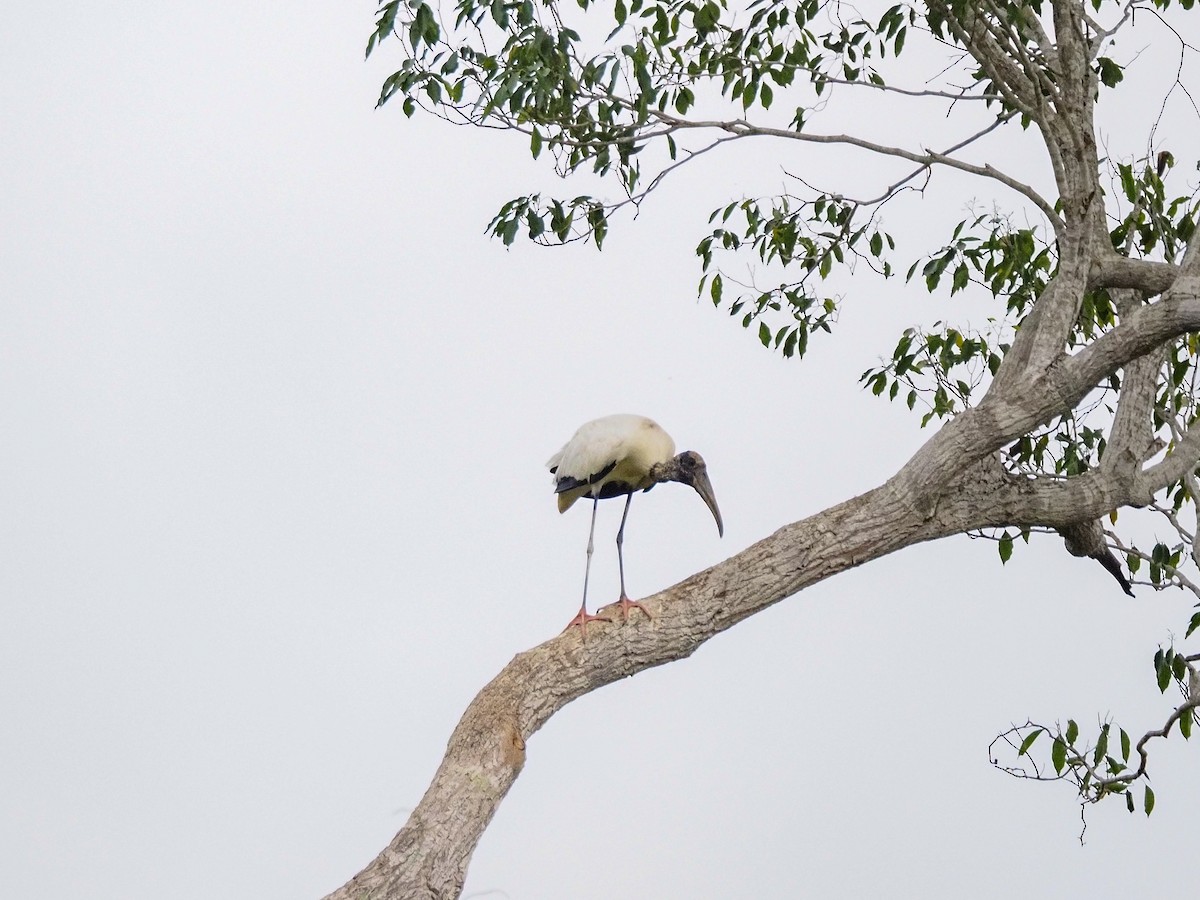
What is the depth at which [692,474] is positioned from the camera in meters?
5.96

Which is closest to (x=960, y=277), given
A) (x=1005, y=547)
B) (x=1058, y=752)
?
(x=1005, y=547)

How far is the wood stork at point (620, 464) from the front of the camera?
18.9 ft

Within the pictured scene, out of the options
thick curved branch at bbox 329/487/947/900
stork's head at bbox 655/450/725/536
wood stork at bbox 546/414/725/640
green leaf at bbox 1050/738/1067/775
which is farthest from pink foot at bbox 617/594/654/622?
green leaf at bbox 1050/738/1067/775

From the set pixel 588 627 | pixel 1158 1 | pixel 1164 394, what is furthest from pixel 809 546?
pixel 1158 1

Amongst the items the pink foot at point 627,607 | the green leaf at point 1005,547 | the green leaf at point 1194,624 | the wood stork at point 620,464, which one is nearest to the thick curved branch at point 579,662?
the pink foot at point 627,607

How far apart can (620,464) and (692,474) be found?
0.30 metres

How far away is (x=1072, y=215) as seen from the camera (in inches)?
223

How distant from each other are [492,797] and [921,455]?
5.96ft

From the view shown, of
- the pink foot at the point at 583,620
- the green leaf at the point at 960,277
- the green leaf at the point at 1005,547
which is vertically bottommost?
the pink foot at the point at 583,620

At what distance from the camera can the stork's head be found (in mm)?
5941

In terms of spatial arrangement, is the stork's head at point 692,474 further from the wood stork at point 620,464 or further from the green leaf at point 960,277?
the green leaf at point 960,277

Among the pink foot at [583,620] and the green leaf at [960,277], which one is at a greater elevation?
the green leaf at [960,277]

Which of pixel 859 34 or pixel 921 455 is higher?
pixel 859 34

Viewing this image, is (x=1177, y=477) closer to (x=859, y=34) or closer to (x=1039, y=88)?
(x=1039, y=88)
